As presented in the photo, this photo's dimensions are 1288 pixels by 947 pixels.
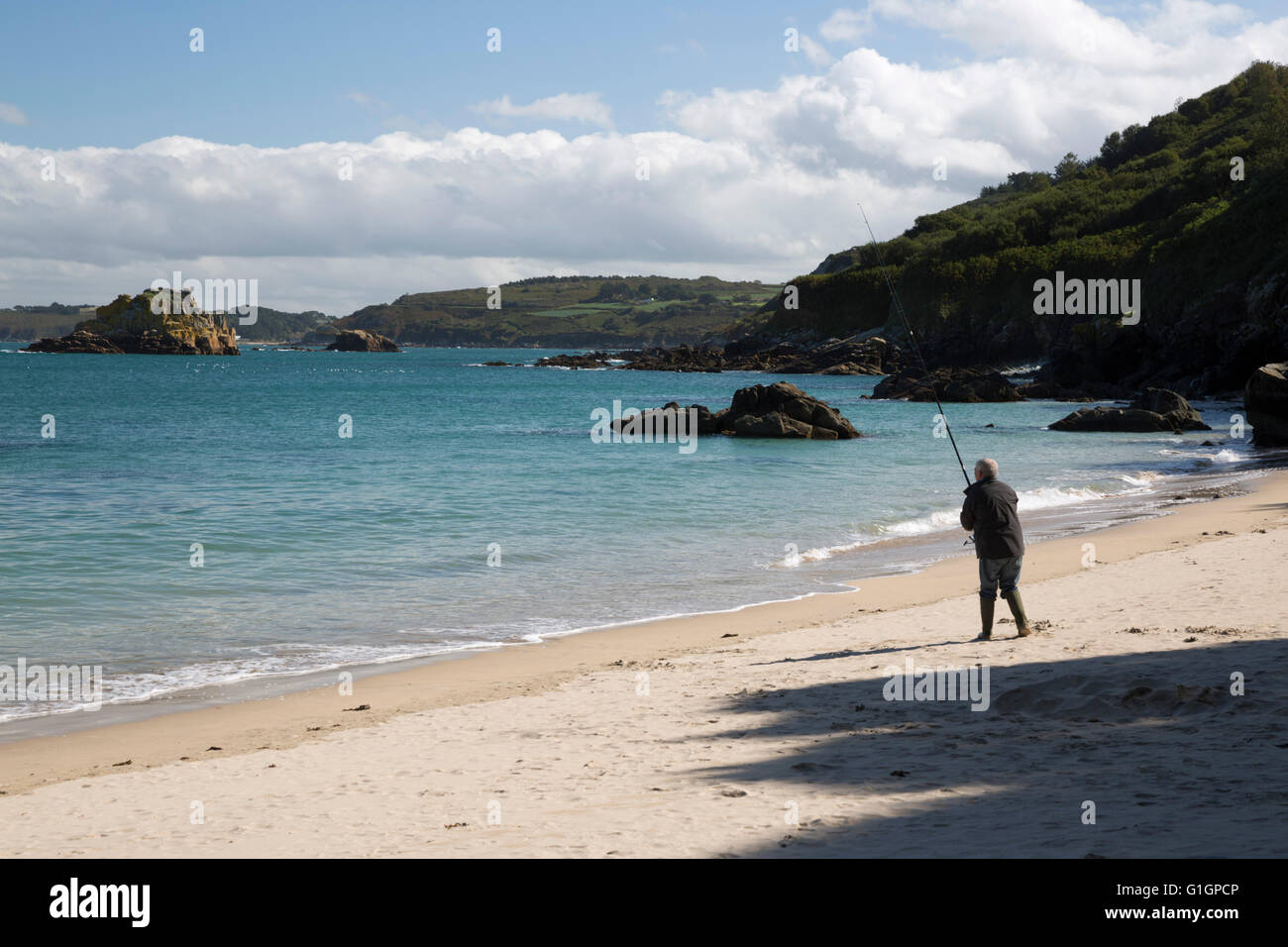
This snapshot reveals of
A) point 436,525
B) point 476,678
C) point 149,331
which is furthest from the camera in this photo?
point 149,331

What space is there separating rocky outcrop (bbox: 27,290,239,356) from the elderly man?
17696cm

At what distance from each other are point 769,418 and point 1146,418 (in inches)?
560

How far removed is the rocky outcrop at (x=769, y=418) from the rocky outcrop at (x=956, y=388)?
14766 millimetres

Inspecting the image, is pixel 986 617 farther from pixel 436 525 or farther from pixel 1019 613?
pixel 436 525

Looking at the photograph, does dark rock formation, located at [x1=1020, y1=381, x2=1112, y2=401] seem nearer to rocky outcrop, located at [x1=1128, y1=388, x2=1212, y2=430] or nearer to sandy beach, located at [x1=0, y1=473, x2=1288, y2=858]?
rocky outcrop, located at [x1=1128, y1=388, x2=1212, y2=430]

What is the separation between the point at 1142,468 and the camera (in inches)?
1161

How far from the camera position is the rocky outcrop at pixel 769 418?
132ft

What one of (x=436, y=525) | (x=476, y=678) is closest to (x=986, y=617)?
(x=476, y=678)

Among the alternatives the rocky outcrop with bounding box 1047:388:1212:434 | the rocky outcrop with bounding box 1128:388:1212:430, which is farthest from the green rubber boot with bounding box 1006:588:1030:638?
the rocky outcrop with bounding box 1128:388:1212:430

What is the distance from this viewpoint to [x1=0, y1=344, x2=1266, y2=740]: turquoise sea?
12078 mm

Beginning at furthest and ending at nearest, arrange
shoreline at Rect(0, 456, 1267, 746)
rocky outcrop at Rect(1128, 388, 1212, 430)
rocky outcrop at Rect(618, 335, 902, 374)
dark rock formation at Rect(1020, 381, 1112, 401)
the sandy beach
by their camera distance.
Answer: rocky outcrop at Rect(618, 335, 902, 374)
dark rock formation at Rect(1020, 381, 1112, 401)
rocky outcrop at Rect(1128, 388, 1212, 430)
shoreline at Rect(0, 456, 1267, 746)
the sandy beach

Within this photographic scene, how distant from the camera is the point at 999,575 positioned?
9938 mm
